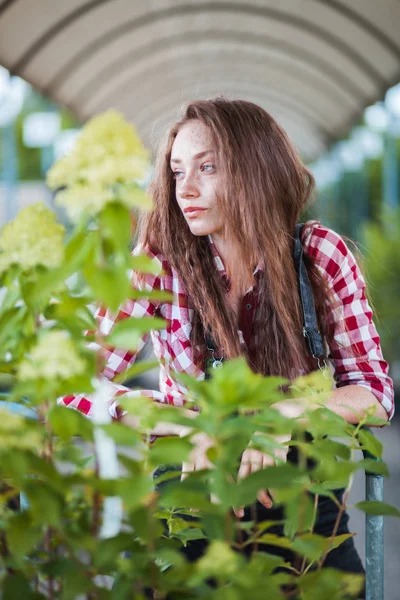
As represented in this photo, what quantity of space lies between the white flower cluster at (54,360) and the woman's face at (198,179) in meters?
1.29

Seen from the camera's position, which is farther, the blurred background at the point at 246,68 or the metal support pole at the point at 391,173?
the metal support pole at the point at 391,173

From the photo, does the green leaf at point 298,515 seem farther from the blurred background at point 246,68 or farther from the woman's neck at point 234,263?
the blurred background at point 246,68

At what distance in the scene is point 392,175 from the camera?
30.4 feet

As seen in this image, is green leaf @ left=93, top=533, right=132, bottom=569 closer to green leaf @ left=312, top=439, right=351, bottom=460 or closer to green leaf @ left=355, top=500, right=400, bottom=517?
green leaf @ left=312, top=439, right=351, bottom=460

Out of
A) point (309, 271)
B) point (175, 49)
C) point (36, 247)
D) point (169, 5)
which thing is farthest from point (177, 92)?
point (36, 247)

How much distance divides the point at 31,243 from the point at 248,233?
1.27 metres

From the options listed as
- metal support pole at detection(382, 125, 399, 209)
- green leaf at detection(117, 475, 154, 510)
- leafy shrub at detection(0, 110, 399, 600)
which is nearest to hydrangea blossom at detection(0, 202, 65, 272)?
leafy shrub at detection(0, 110, 399, 600)

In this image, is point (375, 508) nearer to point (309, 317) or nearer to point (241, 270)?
point (309, 317)

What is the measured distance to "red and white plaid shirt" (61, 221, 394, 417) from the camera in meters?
2.08

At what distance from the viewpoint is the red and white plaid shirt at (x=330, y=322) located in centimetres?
208

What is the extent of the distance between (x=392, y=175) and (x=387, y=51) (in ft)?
8.12

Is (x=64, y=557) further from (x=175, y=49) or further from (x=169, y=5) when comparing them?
(x=175, y=49)

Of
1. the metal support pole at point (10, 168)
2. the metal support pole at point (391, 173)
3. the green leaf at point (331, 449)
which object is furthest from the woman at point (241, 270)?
the metal support pole at point (391, 173)

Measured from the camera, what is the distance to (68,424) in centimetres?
88
